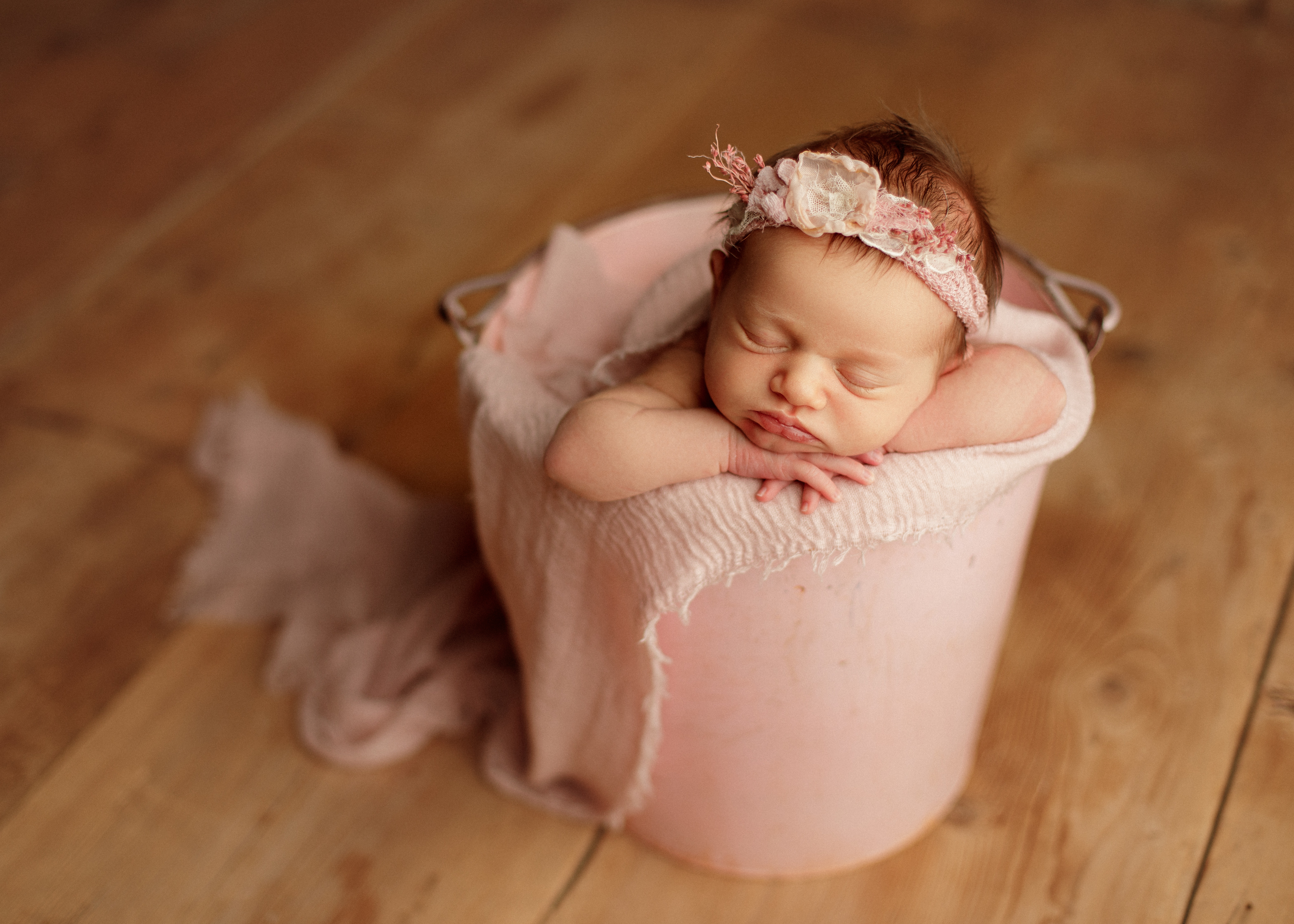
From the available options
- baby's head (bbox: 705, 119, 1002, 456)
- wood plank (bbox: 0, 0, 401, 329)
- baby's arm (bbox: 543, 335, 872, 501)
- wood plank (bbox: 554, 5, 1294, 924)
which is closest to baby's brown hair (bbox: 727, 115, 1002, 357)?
baby's head (bbox: 705, 119, 1002, 456)

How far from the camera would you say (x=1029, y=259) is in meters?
0.89

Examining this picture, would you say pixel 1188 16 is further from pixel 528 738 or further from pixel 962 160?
pixel 528 738

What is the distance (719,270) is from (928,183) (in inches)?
5.9

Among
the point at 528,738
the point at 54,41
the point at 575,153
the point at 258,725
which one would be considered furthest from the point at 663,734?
the point at 54,41

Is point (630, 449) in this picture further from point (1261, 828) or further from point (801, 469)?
point (1261, 828)

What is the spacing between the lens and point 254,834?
1005mm

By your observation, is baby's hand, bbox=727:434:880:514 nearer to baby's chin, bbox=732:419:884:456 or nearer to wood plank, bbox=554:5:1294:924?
baby's chin, bbox=732:419:884:456

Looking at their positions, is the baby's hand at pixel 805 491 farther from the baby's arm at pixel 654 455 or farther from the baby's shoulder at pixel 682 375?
the baby's shoulder at pixel 682 375

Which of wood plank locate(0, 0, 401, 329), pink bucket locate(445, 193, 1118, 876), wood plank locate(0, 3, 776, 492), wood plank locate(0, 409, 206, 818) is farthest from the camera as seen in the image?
wood plank locate(0, 0, 401, 329)

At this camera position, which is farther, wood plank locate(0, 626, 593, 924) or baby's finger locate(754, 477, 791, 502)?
wood plank locate(0, 626, 593, 924)

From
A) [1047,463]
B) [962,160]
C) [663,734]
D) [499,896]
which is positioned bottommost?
[499,896]

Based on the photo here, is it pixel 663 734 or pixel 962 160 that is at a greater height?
pixel 962 160

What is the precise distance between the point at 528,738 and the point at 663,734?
198mm

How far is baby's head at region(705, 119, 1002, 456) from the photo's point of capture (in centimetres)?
65
